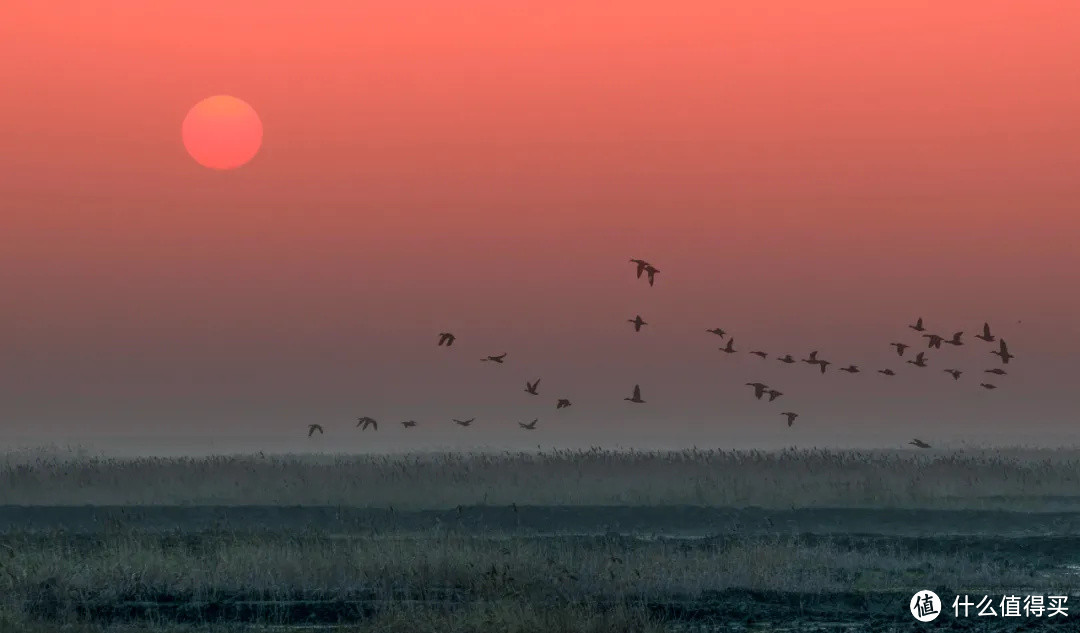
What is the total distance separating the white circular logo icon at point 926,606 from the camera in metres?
20.6

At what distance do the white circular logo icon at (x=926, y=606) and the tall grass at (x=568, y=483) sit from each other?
16683 mm

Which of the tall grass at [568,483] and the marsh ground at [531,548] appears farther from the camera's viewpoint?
the tall grass at [568,483]

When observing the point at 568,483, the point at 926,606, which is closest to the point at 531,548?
the point at 926,606

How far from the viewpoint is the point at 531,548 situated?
26188mm

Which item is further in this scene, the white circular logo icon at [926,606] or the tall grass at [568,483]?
the tall grass at [568,483]

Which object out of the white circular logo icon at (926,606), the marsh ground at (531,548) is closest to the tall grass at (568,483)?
the marsh ground at (531,548)

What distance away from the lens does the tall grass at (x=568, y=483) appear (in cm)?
4041

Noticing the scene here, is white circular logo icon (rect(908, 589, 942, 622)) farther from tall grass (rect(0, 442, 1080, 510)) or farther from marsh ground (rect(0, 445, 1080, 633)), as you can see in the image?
tall grass (rect(0, 442, 1080, 510))

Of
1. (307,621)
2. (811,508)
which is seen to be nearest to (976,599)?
(307,621)

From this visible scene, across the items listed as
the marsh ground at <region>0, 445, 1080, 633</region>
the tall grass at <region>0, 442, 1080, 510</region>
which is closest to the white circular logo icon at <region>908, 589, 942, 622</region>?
the marsh ground at <region>0, 445, 1080, 633</region>

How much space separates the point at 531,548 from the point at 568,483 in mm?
18517

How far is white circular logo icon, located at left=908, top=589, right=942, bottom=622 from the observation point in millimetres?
20609

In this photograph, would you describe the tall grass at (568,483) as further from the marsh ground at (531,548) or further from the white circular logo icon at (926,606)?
the white circular logo icon at (926,606)

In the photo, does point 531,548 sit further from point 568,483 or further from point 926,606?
point 568,483
